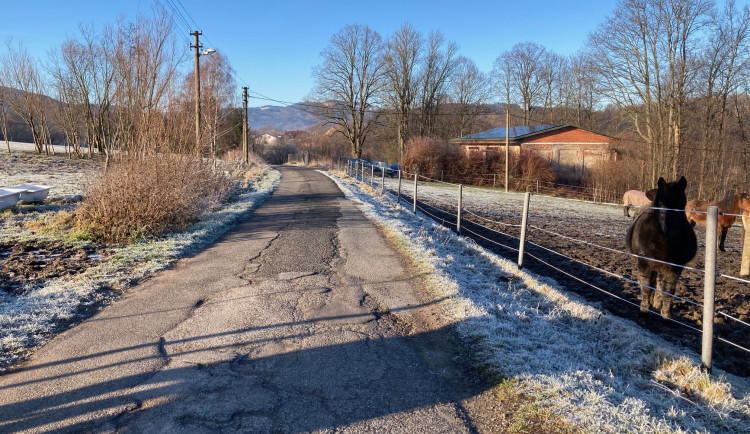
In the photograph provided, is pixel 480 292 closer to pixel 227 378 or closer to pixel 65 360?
pixel 227 378

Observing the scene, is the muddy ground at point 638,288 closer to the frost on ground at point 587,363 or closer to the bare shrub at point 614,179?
the frost on ground at point 587,363

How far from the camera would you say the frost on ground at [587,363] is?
294 cm

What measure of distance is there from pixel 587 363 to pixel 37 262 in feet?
25.1

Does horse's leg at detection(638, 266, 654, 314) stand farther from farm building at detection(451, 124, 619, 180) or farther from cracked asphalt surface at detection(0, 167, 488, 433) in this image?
farm building at detection(451, 124, 619, 180)

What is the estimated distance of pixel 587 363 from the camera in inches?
151

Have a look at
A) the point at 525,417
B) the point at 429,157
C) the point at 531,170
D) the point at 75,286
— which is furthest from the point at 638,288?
the point at 429,157

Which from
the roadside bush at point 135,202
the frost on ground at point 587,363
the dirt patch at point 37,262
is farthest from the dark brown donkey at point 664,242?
the roadside bush at point 135,202

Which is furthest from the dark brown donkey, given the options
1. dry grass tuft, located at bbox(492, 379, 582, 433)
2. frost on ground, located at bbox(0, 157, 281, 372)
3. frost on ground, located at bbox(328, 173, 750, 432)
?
frost on ground, located at bbox(0, 157, 281, 372)

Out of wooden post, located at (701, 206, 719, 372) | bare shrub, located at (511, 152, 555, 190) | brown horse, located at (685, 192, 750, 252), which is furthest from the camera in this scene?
bare shrub, located at (511, 152, 555, 190)

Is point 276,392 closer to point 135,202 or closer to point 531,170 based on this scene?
point 135,202

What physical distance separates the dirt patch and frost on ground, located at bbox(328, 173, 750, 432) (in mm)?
5177

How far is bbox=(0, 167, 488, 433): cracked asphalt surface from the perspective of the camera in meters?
2.96

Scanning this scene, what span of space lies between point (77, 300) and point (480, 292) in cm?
476

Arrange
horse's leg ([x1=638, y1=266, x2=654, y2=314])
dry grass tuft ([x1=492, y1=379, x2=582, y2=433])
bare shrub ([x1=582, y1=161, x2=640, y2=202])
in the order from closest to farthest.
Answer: dry grass tuft ([x1=492, y1=379, x2=582, y2=433]), horse's leg ([x1=638, y1=266, x2=654, y2=314]), bare shrub ([x1=582, y1=161, x2=640, y2=202])
